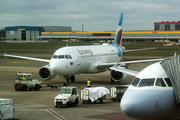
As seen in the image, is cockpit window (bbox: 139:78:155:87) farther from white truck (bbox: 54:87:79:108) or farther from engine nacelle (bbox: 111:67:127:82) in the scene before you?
engine nacelle (bbox: 111:67:127:82)

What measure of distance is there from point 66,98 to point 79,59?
41.6ft

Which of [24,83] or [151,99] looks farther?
[24,83]

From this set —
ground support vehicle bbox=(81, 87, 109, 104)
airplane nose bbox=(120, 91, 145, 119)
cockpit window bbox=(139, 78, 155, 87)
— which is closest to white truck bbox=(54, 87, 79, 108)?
ground support vehicle bbox=(81, 87, 109, 104)

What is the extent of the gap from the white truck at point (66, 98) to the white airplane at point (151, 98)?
996 centimetres

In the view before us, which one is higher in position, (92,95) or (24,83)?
(24,83)

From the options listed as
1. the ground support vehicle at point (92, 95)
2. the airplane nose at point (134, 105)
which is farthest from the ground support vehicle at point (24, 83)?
the airplane nose at point (134, 105)

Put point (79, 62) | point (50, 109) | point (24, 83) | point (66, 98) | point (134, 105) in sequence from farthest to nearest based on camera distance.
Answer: point (79, 62) < point (24, 83) < point (66, 98) < point (50, 109) < point (134, 105)

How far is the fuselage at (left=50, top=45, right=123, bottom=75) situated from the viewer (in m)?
35.0

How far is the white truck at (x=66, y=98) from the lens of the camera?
25177mm

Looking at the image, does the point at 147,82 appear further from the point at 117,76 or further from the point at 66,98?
the point at 117,76

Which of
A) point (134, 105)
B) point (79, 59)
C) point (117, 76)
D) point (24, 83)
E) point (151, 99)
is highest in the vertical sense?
point (79, 59)

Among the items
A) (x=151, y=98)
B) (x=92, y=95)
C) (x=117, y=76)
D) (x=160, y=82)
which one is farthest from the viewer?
(x=117, y=76)

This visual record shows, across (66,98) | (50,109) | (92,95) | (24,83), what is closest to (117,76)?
(92,95)

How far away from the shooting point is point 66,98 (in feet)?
83.0
